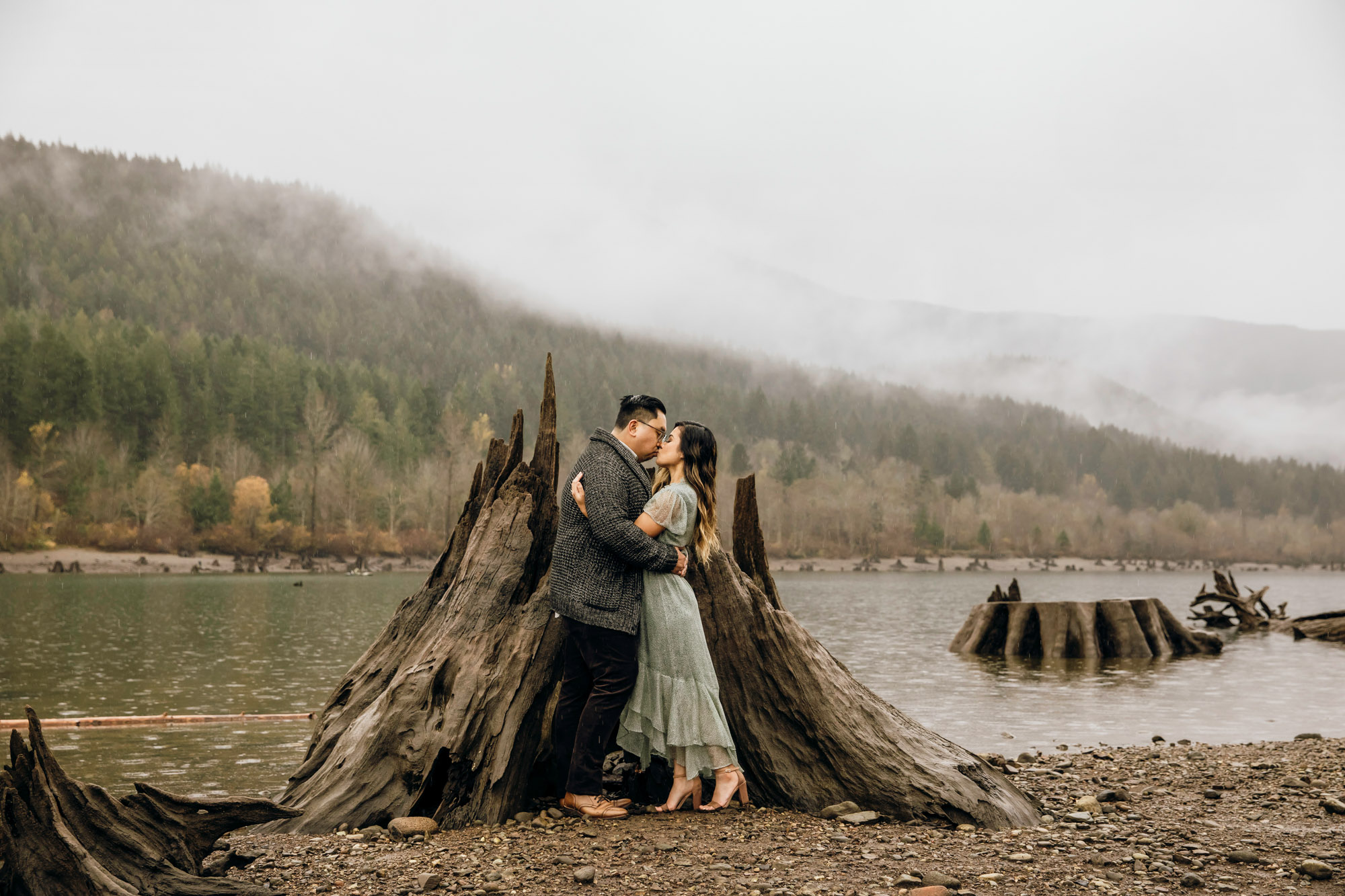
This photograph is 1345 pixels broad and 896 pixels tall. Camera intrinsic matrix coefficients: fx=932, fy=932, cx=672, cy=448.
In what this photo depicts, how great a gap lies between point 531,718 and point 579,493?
1.89 metres

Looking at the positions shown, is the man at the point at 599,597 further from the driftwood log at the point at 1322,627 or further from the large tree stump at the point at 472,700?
the driftwood log at the point at 1322,627

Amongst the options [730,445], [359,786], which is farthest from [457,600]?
[730,445]

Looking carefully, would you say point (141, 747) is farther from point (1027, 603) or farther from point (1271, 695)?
point (1027, 603)

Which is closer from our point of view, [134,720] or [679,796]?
[679,796]

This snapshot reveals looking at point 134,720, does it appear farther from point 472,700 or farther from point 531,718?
point 531,718

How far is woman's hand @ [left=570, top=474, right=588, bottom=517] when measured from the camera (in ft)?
23.3

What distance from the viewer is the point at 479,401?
19625 centimetres

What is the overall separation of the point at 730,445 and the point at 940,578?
74524 millimetres

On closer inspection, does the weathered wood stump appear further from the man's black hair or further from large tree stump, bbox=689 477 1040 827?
the man's black hair

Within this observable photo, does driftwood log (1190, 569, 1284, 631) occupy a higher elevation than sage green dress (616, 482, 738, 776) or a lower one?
lower

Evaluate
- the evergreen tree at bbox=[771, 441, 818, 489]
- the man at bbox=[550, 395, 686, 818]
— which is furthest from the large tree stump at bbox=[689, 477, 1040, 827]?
the evergreen tree at bbox=[771, 441, 818, 489]

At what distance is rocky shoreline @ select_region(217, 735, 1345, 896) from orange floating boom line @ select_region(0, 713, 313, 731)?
956cm

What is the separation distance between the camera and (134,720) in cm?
1524

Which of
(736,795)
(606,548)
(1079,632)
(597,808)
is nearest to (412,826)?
(597,808)
